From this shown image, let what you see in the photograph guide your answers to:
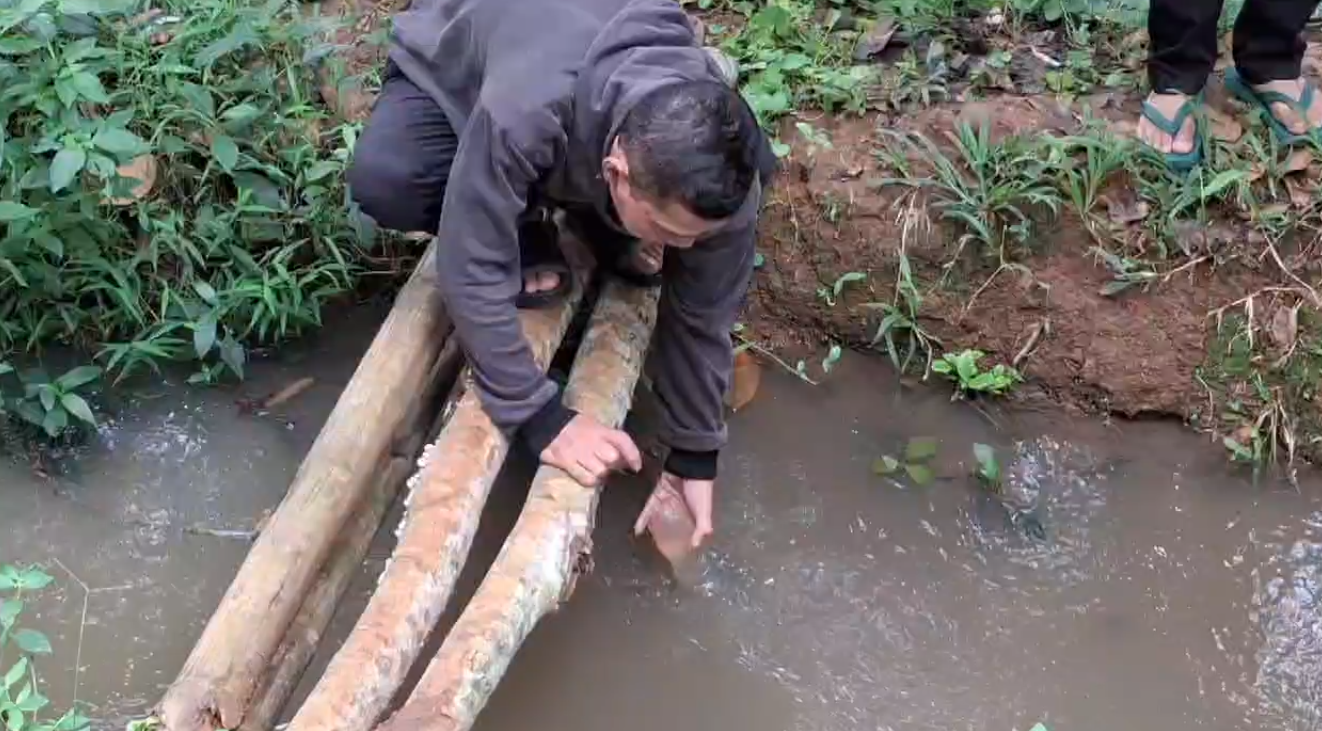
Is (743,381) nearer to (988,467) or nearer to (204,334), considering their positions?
(988,467)

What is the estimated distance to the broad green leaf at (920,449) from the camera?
113 inches

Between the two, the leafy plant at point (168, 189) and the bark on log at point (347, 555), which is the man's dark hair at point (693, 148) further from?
the leafy plant at point (168, 189)

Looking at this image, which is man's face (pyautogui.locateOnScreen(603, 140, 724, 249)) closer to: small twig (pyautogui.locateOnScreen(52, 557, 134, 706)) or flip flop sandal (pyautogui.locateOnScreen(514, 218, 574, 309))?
flip flop sandal (pyautogui.locateOnScreen(514, 218, 574, 309))

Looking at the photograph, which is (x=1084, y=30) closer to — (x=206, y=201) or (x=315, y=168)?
(x=315, y=168)

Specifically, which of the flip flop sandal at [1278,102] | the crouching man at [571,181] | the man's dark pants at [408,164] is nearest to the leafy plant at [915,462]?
the crouching man at [571,181]

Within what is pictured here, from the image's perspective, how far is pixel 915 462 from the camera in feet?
9.40

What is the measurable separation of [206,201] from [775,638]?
1.57m

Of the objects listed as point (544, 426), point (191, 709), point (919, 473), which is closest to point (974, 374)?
point (919, 473)

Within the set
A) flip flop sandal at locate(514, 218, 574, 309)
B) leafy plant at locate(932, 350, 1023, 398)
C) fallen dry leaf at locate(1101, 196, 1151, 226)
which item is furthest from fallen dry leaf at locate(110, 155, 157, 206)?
fallen dry leaf at locate(1101, 196, 1151, 226)

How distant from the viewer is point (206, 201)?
302 centimetres

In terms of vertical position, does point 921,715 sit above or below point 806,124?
below

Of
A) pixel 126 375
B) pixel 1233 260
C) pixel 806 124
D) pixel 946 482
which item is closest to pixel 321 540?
pixel 126 375

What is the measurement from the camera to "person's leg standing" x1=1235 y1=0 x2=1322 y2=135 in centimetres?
293

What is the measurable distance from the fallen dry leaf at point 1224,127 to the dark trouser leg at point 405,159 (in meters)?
1.69
